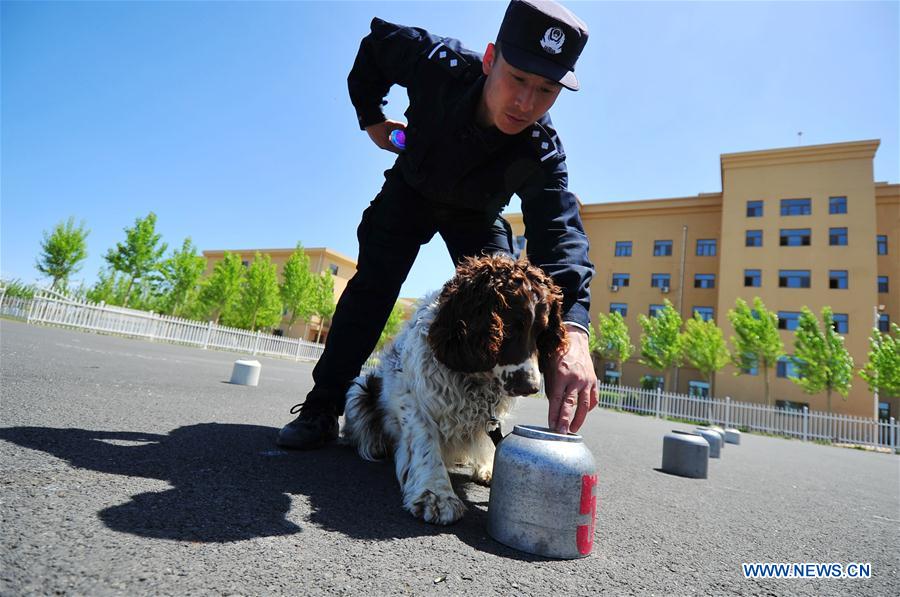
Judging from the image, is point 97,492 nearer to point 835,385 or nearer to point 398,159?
point 398,159

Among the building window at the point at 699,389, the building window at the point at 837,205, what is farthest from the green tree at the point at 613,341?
the building window at the point at 837,205

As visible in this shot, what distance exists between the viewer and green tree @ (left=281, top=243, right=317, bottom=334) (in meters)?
40.8

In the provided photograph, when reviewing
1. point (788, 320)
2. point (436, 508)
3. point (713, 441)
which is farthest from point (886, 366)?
point (436, 508)

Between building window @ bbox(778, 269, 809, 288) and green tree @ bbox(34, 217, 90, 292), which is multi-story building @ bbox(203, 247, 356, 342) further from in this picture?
building window @ bbox(778, 269, 809, 288)

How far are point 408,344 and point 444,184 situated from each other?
3.32ft

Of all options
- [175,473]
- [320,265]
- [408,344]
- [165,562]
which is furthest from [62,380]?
[320,265]

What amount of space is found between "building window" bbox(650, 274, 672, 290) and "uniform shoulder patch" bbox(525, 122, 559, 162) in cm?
4119

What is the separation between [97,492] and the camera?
5.37ft

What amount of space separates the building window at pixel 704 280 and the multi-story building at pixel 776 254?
0.08 metres

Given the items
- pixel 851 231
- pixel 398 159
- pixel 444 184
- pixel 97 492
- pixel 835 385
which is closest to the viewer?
pixel 97 492

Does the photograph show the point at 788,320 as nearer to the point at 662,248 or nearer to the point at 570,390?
the point at 662,248

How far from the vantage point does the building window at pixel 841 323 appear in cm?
3114

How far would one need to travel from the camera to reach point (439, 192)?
9.30 feet

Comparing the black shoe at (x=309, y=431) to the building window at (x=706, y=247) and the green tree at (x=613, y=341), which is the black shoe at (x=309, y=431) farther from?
the building window at (x=706, y=247)
